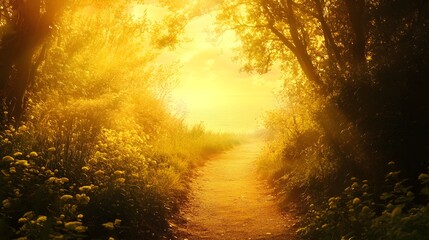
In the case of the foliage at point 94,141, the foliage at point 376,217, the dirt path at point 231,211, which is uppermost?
the foliage at point 94,141

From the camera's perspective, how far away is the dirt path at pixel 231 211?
947 centimetres

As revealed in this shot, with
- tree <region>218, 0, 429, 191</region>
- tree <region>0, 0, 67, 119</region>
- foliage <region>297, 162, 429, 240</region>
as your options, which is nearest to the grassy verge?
tree <region>0, 0, 67, 119</region>

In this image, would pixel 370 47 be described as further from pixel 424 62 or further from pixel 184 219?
pixel 184 219

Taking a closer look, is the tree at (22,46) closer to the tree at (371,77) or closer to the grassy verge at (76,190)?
the grassy verge at (76,190)

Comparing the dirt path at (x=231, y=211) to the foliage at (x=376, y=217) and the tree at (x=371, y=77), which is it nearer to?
the foliage at (x=376, y=217)

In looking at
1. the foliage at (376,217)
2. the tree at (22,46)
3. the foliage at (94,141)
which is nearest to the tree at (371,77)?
the foliage at (376,217)

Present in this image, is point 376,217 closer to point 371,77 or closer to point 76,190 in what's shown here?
point 371,77

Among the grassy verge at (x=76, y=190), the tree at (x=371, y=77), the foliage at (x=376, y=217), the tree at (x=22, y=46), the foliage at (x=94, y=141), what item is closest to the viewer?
the foliage at (x=376, y=217)

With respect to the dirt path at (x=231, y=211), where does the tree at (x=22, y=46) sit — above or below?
above

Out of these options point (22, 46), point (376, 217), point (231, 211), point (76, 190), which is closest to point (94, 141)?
point (22, 46)

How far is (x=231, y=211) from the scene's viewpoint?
11.5 metres

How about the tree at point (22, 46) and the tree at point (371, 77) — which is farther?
the tree at point (22, 46)

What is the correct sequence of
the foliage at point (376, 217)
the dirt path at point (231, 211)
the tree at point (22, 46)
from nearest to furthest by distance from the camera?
the foliage at point (376, 217) → the dirt path at point (231, 211) → the tree at point (22, 46)

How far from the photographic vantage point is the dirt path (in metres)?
9.47
